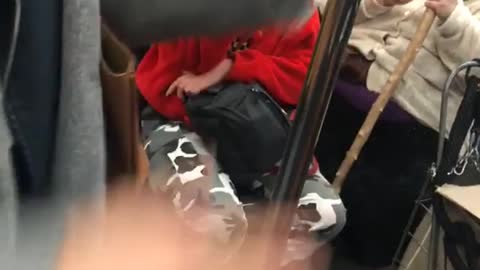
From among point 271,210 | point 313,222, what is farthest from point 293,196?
point 313,222

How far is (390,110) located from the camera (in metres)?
1.61

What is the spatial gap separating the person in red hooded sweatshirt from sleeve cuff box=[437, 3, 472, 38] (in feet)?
1.00

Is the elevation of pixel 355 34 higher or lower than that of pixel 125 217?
lower

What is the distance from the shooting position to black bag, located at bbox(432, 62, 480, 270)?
131 cm

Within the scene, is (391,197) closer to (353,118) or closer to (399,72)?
(353,118)

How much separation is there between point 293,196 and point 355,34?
93 centimetres

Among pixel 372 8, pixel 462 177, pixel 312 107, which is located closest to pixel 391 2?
pixel 372 8

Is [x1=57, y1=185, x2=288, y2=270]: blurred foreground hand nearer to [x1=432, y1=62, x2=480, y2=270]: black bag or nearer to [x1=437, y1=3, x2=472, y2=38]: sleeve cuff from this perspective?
[x1=432, y1=62, x2=480, y2=270]: black bag

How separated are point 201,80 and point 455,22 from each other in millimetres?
548

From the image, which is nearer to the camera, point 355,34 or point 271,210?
point 271,210

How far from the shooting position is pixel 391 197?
5.50 ft

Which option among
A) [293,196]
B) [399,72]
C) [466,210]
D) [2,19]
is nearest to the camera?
[2,19]

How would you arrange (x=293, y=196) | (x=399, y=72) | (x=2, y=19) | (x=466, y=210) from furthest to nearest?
1. (x=399, y=72)
2. (x=466, y=210)
3. (x=293, y=196)
4. (x=2, y=19)

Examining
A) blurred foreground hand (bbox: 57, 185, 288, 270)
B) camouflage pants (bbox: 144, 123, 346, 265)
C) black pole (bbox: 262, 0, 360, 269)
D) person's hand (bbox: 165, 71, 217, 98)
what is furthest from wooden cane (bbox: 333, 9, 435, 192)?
blurred foreground hand (bbox: 57, 185, 288, 270)
